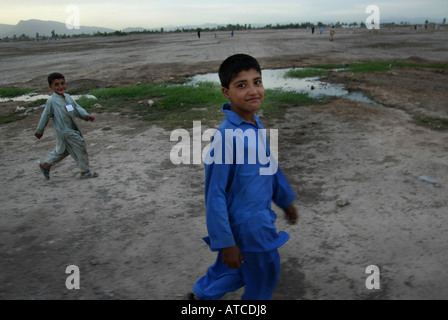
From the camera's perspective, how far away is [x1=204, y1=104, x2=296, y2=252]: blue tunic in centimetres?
161

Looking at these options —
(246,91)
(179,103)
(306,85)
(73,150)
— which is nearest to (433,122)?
(306,85)

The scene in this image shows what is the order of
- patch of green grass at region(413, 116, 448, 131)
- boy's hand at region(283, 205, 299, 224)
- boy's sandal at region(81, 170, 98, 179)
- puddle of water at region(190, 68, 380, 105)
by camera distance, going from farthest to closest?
puddle of water at region(190, 68, 380, 105)
patch of green grass at region(413, 116, 448, 131)
boy's sandal at region(81, 170, 98, 179)
boy's hand at region(283, 205, 299, 224)

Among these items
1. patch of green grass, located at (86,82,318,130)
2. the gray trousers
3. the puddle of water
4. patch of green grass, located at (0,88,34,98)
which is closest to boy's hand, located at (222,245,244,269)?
the gray trousers

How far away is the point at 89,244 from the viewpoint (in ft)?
10.2

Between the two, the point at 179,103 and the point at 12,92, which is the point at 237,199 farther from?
the point at 12,92

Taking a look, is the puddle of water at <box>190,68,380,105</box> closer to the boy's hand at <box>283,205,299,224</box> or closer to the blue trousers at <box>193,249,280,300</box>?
the boy's hand at <box>283,205,299,224</box>

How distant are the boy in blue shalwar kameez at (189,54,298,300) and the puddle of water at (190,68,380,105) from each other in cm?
735

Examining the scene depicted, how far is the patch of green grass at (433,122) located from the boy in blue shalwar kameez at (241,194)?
213 inches

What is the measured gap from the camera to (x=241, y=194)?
66.6 inches

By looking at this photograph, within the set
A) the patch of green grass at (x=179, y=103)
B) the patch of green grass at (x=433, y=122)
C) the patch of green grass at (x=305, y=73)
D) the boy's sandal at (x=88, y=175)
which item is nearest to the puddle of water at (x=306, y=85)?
the patch of green grass at (x=305, y=73)

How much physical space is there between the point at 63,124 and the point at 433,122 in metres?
6.33

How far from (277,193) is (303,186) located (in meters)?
2.14

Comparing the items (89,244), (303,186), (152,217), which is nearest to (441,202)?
(303,186)
